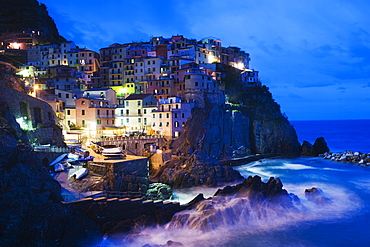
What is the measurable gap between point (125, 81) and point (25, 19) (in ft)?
148

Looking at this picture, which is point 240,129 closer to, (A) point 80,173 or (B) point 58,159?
(B) point 58,159

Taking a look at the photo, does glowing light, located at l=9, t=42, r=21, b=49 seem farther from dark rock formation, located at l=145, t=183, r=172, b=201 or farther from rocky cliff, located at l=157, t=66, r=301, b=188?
dark rock formation, located at l=145, t=183, r=172, b=201

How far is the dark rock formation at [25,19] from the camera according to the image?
304 feet

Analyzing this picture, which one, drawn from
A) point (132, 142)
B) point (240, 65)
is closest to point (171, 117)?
point (132, 142)

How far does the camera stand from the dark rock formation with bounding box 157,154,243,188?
41938 mm

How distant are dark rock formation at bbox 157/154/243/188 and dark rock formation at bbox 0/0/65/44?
65410mm

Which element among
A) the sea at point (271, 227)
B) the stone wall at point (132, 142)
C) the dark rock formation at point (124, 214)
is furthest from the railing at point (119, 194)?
the stone wall at point (132, 142)

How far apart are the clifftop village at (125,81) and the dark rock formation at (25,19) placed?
7.53 m

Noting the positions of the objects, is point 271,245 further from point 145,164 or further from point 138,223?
point 145,164

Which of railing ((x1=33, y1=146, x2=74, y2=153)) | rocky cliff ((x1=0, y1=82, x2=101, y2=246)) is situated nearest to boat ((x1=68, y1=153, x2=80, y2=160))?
railing ((x1=33, y1=146, x2=74, y2=153))

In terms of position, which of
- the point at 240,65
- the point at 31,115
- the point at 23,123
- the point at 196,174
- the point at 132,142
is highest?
the point at 240,65

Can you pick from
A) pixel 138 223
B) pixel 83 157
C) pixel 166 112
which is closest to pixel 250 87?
pixel 166 112

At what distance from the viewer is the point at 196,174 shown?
42.8 meters

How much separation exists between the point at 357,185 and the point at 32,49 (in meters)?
78.8
